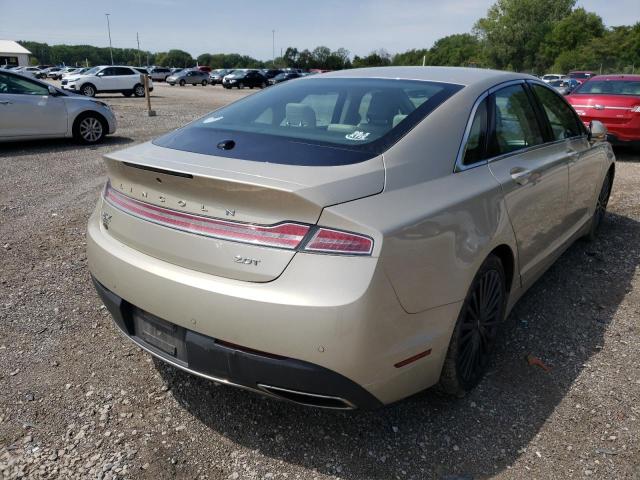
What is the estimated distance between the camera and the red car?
8891 mm

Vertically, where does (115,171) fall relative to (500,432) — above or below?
above

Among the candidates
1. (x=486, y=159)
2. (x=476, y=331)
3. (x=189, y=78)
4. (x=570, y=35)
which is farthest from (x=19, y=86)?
(x=570, y=35)

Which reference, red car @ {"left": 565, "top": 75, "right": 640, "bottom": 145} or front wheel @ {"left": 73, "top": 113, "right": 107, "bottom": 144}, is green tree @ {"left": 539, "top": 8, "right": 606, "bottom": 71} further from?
front wheel @ {"left": 73, "top": 113, "right": 107, "bottom": 144}

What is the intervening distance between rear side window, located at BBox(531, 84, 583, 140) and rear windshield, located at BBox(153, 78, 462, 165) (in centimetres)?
125

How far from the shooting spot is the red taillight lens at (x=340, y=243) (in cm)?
192

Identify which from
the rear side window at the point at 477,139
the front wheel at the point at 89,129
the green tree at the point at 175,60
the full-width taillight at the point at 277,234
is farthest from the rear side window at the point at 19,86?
the green tree at the point at 175,60

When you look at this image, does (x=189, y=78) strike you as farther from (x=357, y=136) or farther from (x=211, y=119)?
(x=357, y=136)

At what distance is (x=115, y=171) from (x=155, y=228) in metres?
0.50

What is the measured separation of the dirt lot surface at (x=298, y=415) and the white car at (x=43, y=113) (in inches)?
258

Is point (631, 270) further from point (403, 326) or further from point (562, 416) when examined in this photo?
point (403, 326)

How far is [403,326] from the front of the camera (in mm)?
2074

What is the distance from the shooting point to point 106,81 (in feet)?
94.9

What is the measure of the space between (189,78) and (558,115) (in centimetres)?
4942

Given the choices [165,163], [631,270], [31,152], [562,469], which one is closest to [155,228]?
[165,163]
